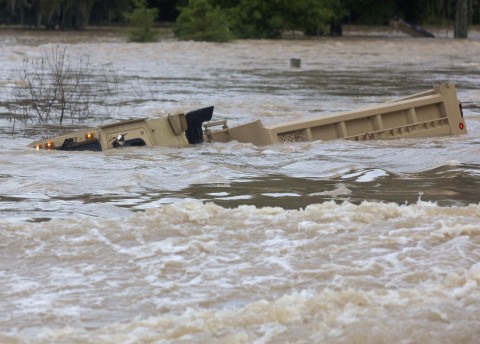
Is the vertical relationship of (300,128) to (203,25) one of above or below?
below

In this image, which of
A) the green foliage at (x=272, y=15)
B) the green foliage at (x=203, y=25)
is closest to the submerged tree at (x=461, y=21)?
the green foliage at (x=272, y=15)

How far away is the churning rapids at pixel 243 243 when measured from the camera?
848 cm

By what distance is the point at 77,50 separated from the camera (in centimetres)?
5112

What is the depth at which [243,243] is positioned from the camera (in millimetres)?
11031

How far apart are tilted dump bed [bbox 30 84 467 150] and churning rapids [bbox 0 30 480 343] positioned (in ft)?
1.05

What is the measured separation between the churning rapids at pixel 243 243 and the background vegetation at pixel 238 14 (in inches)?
1714

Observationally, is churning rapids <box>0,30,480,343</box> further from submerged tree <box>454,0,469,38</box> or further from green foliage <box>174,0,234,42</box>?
submerged tree <box>454,0,469,38</box>

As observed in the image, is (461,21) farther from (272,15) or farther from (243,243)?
(243,243)

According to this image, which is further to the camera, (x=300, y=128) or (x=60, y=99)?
(x=60, y=99)

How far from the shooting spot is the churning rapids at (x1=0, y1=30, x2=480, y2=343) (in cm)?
848

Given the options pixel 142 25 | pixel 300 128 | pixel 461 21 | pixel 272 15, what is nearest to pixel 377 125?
pixel 300 128

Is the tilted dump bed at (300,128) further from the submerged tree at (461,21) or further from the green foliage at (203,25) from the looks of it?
the submerged tree at (461,21)

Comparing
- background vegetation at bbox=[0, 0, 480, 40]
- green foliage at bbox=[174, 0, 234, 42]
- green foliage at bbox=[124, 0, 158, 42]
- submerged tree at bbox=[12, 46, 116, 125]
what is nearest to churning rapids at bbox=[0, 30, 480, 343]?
submerged tree at bbox=[12, 46, 116, 125]

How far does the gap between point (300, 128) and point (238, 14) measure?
169 ft
